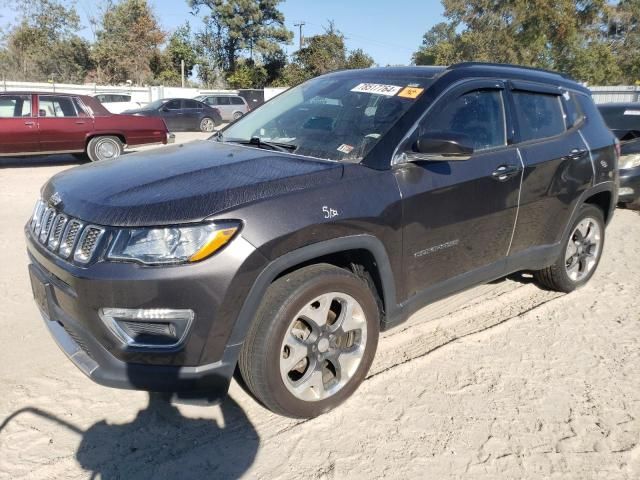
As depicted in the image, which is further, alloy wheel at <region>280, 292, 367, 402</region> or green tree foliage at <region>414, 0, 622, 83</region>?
green tree foliage at <region>414, 0, 622, 83</region>

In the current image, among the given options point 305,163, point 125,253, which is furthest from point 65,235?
point 305,163

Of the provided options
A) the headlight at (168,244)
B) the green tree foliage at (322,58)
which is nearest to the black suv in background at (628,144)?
the headlight at (168,244)

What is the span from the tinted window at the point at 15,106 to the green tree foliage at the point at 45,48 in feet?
112

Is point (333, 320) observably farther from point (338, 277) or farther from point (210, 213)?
point (210, 213)

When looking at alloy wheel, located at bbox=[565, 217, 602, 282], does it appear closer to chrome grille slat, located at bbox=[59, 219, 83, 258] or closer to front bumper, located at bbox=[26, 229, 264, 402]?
front bumper, located at bbox=[26, 229, 264, 402]

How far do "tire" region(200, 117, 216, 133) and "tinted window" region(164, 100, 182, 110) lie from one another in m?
0.99

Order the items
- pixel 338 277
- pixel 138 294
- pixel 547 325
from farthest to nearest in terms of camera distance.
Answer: pixel 547 325, pixel 338 277, pixel 138 294

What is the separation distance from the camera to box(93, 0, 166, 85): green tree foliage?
43.1m

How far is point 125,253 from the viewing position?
226cm

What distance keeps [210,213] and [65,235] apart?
776mm

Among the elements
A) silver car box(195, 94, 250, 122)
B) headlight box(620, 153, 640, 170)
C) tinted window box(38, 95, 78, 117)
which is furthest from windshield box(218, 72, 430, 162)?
silver car box(195, 94, 250, 122)

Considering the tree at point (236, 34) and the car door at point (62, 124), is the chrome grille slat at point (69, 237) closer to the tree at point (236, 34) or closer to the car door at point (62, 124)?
the car door at point (62, 124)

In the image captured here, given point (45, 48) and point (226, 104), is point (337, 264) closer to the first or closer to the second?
point (226, 104)

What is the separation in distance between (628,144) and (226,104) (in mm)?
18343
